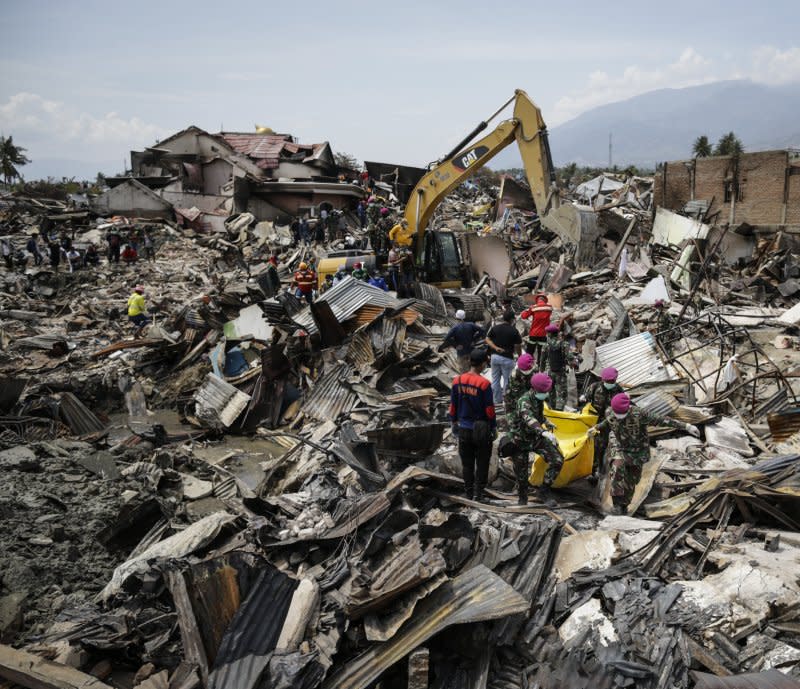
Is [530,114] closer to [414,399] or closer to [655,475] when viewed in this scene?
[414,399]

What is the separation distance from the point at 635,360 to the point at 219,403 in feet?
22.8

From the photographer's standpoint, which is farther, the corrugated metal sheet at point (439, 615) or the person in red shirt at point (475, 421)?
the person in red shirt at point (475, 421)

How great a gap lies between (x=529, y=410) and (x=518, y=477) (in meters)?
0.72

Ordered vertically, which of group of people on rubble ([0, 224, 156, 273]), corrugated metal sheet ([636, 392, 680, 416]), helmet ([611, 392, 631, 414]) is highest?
group of people on rubble ([0, 224, 156, 273])

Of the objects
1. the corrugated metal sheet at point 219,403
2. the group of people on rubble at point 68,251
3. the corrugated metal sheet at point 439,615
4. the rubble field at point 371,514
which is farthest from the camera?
the group of people on rubble at point 68,251

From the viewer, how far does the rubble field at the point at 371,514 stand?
343 centimetres

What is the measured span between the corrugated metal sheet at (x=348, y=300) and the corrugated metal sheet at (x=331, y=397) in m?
1.20

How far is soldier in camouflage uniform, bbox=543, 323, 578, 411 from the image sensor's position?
7500mm

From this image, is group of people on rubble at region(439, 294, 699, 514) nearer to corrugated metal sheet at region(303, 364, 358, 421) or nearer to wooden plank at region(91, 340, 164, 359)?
corrugated metal sheet at region(303, 364, 358, 421)

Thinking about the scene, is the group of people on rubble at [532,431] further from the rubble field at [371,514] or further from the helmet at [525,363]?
the rubble field at [371,514]

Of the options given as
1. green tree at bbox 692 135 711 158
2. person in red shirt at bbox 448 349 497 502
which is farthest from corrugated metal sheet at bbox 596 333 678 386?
green tree at bbox 692 135 711 158

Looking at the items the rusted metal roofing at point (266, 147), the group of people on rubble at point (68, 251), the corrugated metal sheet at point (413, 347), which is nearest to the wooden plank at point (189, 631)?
the corrugated metal sheet at point (413, 347)

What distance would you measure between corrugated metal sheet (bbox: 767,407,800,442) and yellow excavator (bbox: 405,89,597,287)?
800cm

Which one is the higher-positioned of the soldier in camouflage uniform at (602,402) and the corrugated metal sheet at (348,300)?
the corrugated metal sheet at (348,300)
